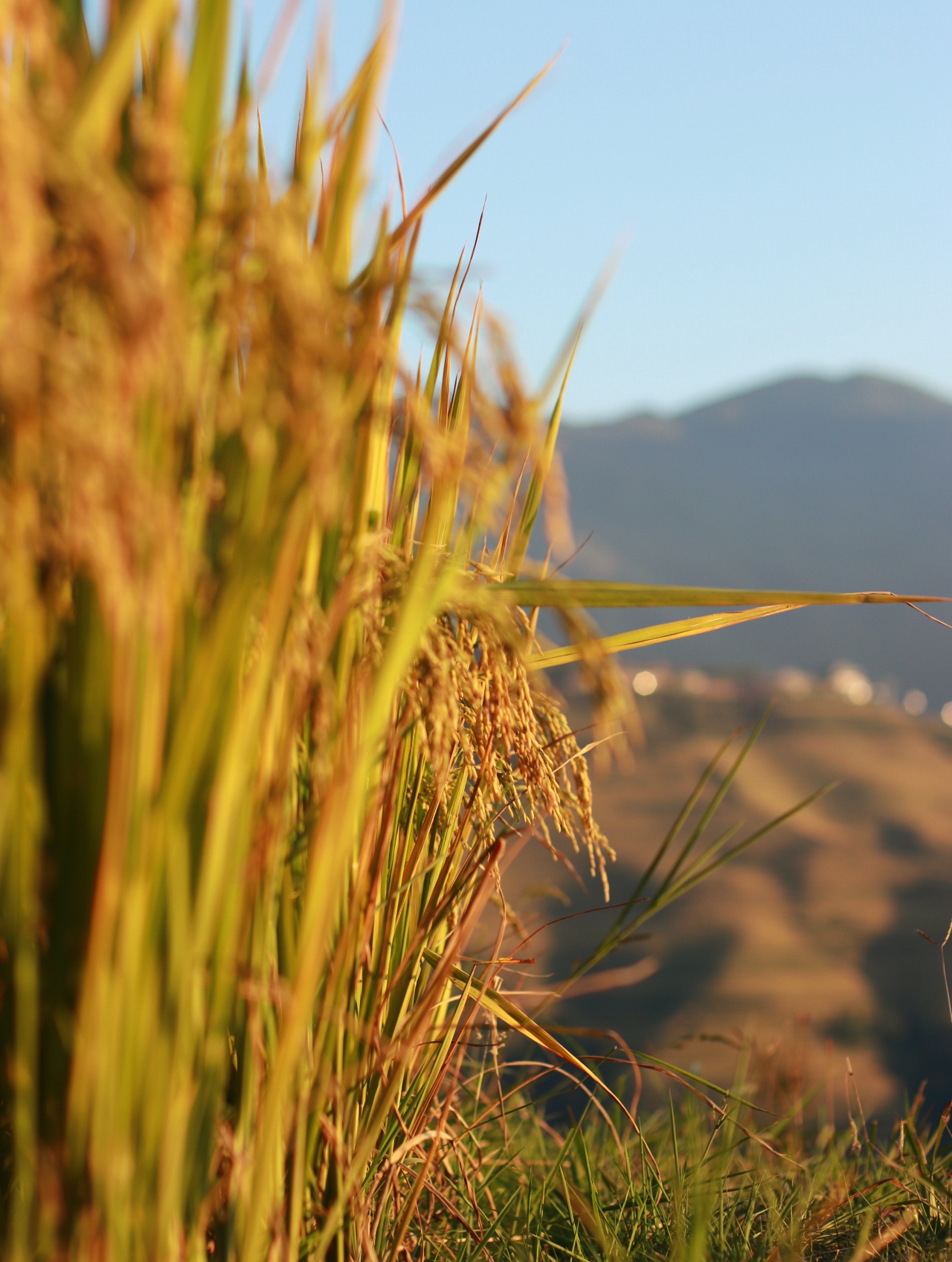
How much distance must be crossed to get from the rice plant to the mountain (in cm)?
6605

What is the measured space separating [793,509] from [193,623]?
102149 mm

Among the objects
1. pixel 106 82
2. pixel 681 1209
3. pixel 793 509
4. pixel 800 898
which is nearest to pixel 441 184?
pixel 106 82

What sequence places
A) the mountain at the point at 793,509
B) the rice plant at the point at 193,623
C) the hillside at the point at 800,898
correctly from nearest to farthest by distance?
the rice plant at the point at 193,623 < the hillside at the point at 800,898 < the mountain at the point at 793,509

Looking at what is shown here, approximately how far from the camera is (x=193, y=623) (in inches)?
29.8

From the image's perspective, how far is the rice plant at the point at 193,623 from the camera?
60 centimetres

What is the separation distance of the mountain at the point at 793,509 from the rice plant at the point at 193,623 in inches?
2600

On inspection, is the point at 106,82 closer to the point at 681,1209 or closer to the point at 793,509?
the point at 681,1209

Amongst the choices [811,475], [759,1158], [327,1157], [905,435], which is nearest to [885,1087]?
[759,1158]

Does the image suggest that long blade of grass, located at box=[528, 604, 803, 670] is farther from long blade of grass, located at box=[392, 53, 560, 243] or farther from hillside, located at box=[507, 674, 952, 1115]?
hillside, located at box=[507, 674, 952, 1115]

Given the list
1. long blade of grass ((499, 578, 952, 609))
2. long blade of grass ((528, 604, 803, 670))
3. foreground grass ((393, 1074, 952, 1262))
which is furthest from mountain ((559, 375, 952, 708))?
long blade of grass ((499, 578, 952, 609))

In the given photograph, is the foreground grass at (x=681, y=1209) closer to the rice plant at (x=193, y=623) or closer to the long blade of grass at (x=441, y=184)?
the rice plant at (x=193, y=623)

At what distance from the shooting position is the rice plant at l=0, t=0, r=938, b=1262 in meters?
0.60

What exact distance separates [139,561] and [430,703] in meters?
0.32

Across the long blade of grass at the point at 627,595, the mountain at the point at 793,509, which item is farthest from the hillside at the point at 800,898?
the mountain at the point at 793,509
